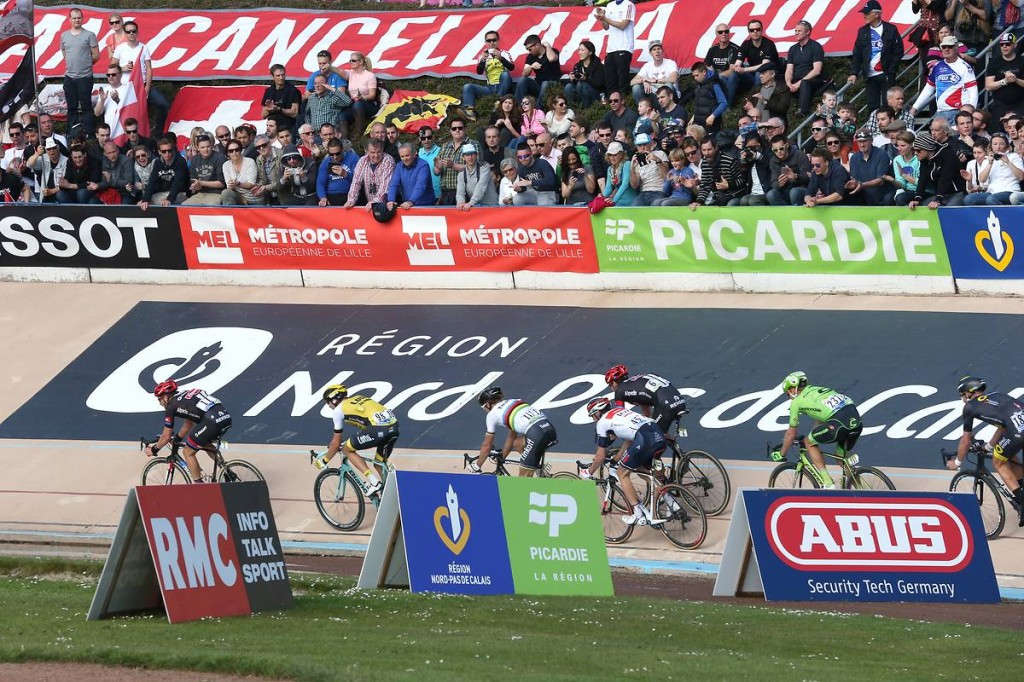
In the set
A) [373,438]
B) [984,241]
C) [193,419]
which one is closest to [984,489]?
[984,241]

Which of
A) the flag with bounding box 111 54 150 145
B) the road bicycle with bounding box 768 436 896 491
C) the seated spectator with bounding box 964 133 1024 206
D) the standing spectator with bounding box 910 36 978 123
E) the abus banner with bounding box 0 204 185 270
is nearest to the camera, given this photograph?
the road bicycle with bounding box 768 436 896 491

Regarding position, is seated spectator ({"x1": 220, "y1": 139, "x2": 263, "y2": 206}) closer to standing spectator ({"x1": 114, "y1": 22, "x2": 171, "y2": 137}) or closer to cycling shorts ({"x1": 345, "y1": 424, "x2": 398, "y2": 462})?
standing spectator ({"x1": 114, "y1": 22, "x2": 171, "y2": 137})

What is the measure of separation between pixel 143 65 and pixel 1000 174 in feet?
55.9

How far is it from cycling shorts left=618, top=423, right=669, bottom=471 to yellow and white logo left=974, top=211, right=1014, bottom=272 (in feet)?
20.5

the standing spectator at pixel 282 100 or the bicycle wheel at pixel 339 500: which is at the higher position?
the standing spectator at pixel 282 100

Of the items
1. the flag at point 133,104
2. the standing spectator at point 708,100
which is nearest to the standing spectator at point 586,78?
the standing spectator at point 708,100

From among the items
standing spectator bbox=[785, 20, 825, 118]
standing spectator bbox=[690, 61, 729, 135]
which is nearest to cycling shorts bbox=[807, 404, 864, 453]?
standing spectator bbox=[690, 61, 729, 135]

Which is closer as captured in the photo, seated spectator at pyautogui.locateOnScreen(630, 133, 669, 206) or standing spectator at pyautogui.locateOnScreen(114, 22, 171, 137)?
seated spectator at pyautogui.locateOnScreen(630, 133, 669, 206)

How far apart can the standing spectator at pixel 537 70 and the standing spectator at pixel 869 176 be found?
7.14 meters

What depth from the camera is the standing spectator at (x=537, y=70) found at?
27.3 m

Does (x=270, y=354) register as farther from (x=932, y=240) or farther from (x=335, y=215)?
(x=932, y=240)

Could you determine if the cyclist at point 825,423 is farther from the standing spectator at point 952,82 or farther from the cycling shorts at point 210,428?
the standing spectator at point 952,82

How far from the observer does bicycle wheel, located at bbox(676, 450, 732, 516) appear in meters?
17.9

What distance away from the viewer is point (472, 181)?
2447cm
